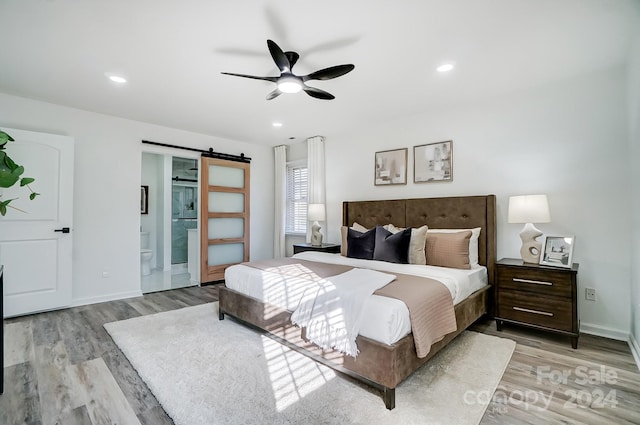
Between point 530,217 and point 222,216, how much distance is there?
458 centimetres

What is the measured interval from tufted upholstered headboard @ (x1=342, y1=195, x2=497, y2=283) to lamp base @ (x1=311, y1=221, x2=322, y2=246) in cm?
59

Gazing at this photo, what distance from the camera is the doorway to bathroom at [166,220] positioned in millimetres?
5952

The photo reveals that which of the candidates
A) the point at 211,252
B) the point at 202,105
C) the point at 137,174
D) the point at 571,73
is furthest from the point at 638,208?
the point at 137,174

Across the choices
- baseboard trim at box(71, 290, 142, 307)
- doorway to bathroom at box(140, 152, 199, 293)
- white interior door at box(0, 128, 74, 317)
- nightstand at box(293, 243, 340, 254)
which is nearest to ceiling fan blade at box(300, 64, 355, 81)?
nightstand at box(293, 243, 340, 254)

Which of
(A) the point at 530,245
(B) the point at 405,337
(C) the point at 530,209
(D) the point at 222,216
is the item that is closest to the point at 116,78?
(D) the point at 222,216

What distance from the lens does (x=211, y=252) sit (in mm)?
5266

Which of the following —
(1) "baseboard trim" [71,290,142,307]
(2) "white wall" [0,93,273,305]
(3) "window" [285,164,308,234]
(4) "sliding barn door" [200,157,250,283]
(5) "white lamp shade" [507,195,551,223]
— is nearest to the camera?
(5) "white lamp shade" [507,195,551,223]

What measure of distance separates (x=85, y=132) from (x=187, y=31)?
2839 millimetres

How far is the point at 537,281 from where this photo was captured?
2818mm

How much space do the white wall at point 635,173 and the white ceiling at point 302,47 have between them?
167mm

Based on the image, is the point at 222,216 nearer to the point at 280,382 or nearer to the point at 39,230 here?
the point at 39,230

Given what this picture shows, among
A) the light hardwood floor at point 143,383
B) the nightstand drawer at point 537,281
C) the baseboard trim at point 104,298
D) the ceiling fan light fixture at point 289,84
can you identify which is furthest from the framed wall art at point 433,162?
the baseboard trim at point 104,298

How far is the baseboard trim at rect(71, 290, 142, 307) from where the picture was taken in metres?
3.92

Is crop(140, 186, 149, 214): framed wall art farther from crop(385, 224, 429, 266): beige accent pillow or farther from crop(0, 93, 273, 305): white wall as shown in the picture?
crop(385, 224, 429, 266): beige accent pillow
